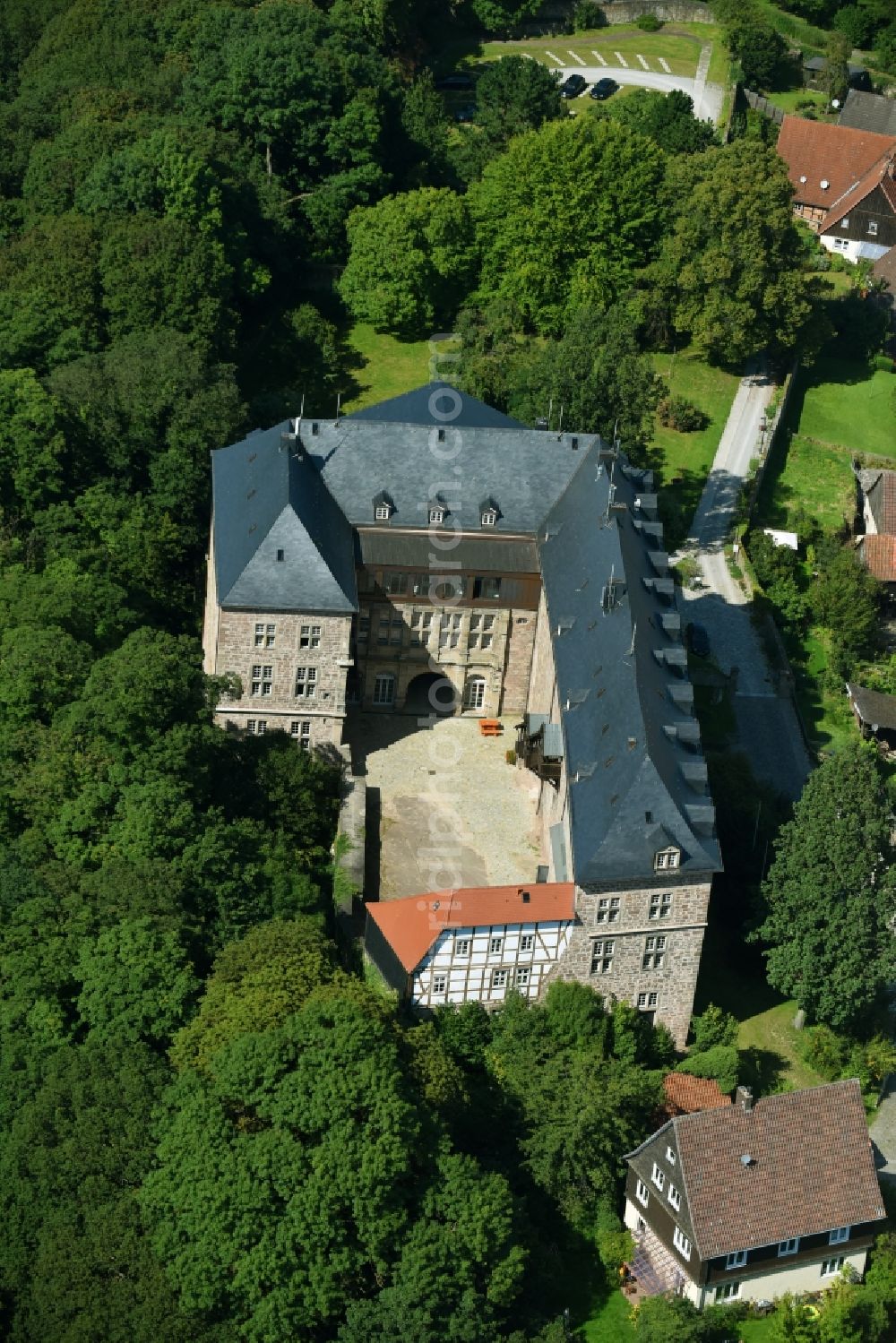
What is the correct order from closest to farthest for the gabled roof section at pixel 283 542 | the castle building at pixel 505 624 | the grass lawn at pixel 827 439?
the castle building at pixel 505 624 → the gabled roof section at pixel 283 542 → the grass lawn at pixel 827 439

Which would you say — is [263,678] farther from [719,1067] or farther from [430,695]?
[719,1067]

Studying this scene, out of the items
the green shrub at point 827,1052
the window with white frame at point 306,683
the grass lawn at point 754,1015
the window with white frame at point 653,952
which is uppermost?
the window with white frame at point 306,683

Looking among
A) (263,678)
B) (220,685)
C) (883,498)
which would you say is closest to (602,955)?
(263,678)

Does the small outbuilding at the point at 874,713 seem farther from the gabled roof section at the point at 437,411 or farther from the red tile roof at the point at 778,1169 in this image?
the red tile roof at the point at 778,1169

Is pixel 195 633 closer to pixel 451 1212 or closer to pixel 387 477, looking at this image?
pixel 387 477

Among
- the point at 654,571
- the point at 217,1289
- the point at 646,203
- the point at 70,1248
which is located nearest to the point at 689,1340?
the point at 217,1289

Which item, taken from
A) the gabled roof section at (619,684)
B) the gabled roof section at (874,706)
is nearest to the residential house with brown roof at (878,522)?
the gabled roof section at (874,706)
